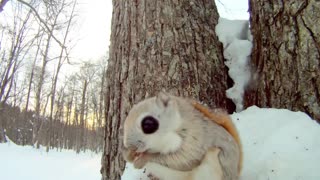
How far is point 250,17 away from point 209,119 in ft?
3.25

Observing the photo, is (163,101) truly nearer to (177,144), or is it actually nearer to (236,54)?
(177,144)

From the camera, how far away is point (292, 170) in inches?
63.2

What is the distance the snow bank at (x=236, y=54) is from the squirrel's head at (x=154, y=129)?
81cm

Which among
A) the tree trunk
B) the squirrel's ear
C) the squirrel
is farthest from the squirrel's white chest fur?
the tree trunk

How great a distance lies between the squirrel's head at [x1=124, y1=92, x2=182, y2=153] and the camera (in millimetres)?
1334

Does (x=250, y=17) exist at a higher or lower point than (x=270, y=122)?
higher

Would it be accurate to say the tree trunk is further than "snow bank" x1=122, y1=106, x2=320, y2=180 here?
Yes

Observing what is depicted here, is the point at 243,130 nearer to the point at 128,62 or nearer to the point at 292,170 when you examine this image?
the point at 292,170

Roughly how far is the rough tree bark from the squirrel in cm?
62

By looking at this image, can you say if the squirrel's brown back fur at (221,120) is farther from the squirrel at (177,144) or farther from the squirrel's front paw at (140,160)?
the squirrel's front paw at (140,160)

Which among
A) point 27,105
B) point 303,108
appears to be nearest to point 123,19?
point 303,108

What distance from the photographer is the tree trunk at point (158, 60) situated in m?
2.05

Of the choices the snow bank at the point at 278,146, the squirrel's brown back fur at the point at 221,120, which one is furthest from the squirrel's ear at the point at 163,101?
the snow bank at the point at 278,146

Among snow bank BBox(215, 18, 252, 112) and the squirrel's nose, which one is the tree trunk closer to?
snow bank BBox(215, 18, 252, 112)
